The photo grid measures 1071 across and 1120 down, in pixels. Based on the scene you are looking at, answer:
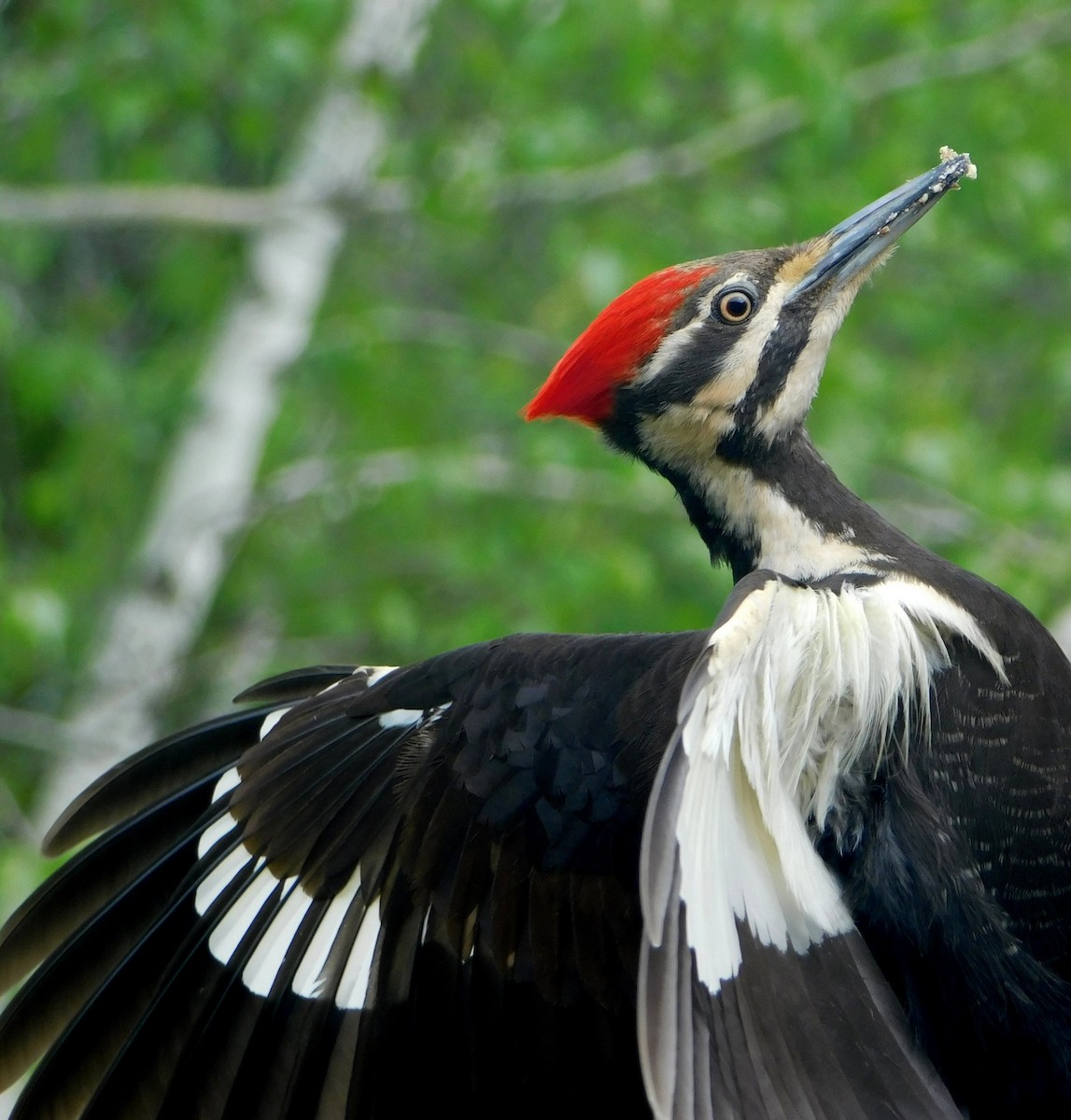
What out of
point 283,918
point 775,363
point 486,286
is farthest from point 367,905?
point 486,286

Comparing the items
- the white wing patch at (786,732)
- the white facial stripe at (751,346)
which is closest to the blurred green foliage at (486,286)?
the white facial stripe at (751,346)

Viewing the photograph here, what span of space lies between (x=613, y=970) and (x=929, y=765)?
2.03ft

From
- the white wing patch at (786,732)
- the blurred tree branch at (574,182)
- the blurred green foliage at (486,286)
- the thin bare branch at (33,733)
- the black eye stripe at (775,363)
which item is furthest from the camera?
the blurred green foliage at (486,286)

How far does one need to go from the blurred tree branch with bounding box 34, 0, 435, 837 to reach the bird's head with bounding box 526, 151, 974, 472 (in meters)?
2.96

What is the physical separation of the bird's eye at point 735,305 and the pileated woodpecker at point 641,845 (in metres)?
0.01

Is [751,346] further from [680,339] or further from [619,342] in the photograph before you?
[619,342]

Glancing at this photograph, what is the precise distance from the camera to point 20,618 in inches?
180

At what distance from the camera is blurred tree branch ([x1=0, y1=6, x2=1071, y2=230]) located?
512 centimetres

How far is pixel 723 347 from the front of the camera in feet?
9.55

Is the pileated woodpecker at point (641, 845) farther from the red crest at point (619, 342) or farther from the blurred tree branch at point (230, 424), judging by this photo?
the blurred tree branch at point (230, 424)

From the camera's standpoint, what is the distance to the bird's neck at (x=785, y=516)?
2699 mm

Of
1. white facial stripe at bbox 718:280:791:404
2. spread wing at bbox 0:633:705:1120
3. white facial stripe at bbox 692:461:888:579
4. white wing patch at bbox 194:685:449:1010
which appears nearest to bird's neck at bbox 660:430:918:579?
white facial stripe at bbox 692:461:888:579

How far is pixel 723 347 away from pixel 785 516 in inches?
14.0

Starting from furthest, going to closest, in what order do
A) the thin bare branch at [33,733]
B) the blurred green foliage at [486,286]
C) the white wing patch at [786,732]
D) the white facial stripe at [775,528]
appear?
the blurred green foliage at [486,286]
the thin bare branch at [33,733]
the white facial stripe at [775,528]
the white wing patch at [786,732]
